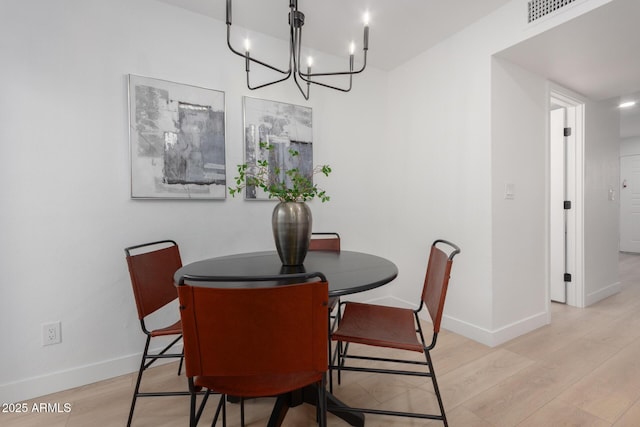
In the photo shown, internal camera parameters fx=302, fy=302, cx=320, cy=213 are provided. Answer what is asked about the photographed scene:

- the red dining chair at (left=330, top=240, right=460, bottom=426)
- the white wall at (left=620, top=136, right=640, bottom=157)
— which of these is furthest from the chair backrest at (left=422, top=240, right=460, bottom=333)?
the white wall at (left=620, top=136, right=640, bottom=157)

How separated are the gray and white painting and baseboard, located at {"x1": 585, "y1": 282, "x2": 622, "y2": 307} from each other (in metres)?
3.18

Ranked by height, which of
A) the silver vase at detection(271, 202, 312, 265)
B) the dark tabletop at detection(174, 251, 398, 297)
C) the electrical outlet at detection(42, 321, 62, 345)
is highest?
the silver vase at detection(271, 202, 312, 265)

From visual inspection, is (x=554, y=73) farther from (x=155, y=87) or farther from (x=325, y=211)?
(x=155, y=87)

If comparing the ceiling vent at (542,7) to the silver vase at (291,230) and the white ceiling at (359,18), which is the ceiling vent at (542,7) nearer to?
the white ceiling at (359,18)

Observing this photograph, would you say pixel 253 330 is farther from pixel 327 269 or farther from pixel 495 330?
pixel 495 330

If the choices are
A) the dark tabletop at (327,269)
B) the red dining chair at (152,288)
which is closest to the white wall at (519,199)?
the dark tabletop at (327,269)

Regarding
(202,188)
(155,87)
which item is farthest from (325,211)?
(155,87)

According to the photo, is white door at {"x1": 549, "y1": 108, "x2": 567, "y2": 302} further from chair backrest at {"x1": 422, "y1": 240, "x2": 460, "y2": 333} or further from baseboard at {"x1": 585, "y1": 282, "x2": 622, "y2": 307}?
chair backrest at {"x1": 422, "y1": 240, "x2": 460, "y2": 333}

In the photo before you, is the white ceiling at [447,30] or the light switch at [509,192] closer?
the white ceiling at [447,30]

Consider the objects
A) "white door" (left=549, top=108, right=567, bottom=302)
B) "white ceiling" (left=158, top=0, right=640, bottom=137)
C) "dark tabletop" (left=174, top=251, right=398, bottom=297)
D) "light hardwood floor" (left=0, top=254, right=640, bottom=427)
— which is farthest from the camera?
"white door" (left=549, top=108, right=567, bottom=302)

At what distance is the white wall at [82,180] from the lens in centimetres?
168

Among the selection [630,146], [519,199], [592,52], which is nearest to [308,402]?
[519,199]

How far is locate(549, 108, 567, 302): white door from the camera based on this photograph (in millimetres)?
3174

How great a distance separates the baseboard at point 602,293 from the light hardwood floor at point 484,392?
868mm
